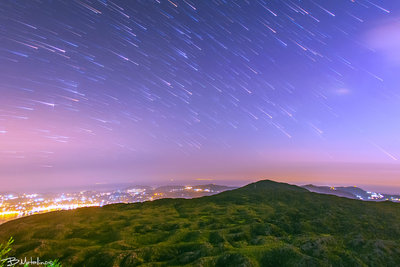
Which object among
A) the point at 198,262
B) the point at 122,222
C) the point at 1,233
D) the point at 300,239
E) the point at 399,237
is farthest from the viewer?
the point at 122,222

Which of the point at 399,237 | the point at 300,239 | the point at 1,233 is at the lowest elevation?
the point at 399,237

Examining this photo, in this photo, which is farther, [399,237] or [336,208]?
[336,208]

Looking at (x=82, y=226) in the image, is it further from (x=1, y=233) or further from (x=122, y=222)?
(x=1, y=233)

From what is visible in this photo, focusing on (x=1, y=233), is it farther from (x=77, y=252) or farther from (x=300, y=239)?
(x=300, y=239)

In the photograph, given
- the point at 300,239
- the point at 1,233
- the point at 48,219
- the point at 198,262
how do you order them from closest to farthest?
the point at 198,262, the point at 300,239, the point at 1,233, the point at 48,219

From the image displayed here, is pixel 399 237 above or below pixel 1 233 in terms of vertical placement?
below

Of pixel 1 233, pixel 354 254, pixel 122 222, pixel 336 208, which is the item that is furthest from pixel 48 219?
pixel 336 208
